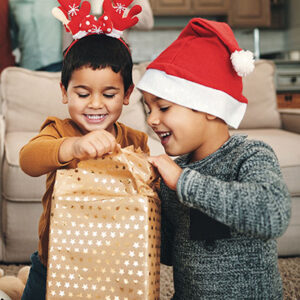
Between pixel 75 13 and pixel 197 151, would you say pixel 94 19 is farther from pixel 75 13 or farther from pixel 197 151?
pixel 197 151

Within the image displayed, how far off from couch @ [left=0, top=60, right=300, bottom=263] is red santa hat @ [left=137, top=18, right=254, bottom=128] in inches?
31.8

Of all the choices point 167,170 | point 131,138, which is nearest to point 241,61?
point 167,170

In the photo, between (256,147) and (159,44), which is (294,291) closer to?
(256,147)

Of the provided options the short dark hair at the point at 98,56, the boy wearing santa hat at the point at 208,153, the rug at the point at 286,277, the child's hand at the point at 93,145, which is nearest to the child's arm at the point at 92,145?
the child's hand at the point at 93,145

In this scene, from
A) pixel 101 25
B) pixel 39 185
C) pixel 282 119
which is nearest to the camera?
pixel 101 25

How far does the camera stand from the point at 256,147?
2.85 feet

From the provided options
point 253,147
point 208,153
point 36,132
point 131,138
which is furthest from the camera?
point 36,132

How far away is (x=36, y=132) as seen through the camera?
211 cm

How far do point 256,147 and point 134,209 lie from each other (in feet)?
0.98

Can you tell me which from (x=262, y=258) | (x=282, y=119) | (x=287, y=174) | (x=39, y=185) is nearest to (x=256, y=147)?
(x=262, y=258)

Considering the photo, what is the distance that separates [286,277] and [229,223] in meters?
0.94

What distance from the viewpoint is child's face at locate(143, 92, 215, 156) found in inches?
36.0

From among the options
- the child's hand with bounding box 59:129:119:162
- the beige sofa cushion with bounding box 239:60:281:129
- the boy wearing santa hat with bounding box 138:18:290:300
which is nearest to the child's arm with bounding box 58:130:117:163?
the child's hand with bounding box 59:129:119:162

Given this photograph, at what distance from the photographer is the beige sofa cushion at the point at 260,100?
241cm
